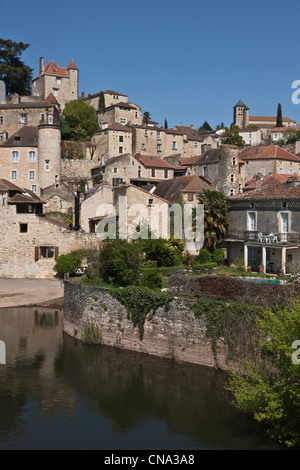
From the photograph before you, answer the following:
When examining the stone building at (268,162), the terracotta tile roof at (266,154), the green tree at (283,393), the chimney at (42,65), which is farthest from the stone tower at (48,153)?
the green tree at (283,393)

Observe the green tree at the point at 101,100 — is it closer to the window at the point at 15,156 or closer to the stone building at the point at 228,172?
the window at the point at 15,156

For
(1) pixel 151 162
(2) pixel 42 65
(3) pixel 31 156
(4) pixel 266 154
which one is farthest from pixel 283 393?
(2) pixel 42 65

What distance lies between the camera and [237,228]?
36969 mm

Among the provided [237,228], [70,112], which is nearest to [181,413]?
[237,228]

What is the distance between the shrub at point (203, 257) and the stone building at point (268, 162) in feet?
93.9

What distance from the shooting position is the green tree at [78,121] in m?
67.4

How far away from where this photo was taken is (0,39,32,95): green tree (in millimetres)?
78062

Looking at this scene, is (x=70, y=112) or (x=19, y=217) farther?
(x=70, y=112)

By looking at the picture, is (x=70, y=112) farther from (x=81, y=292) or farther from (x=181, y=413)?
(x=181, y=413)

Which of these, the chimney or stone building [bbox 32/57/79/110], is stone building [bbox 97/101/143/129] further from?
the chimney

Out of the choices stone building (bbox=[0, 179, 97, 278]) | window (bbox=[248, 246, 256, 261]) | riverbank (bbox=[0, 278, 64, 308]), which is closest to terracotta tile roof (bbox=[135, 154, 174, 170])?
stone building (bbox=[0, 179, 97, 278])

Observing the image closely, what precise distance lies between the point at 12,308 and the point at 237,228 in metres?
17.5
